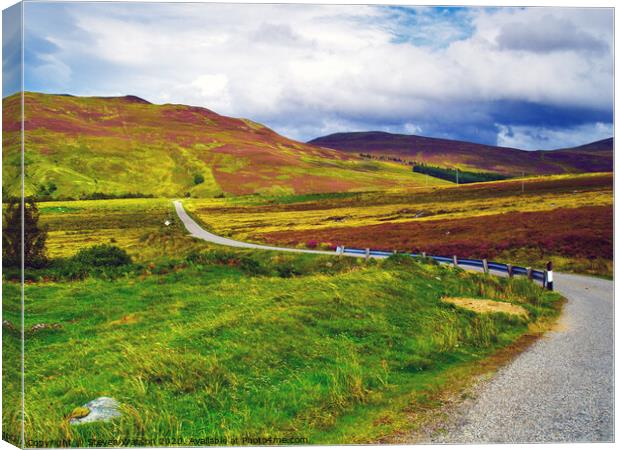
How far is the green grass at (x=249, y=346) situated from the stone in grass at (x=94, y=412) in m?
0.15

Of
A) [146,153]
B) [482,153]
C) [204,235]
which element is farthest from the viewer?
[204,235]

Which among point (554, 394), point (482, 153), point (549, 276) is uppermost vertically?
point (482, 153)

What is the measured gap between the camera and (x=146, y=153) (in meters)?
11.3

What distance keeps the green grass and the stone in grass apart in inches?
5.8

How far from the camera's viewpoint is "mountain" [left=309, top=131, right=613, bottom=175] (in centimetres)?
990

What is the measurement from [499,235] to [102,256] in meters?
9.09

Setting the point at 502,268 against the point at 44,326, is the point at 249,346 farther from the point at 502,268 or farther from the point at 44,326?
the point at 502,268

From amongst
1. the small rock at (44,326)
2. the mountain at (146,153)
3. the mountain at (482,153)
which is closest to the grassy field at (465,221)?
the mountain at (482,153)

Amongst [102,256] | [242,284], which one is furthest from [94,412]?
[242,284]

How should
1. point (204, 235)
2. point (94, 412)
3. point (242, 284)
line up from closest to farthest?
1. point (94, 412)
2. point (204, 235)
3. point (242, 284)

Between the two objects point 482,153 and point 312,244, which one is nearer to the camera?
point 482,153

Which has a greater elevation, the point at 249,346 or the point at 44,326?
the point at 44,326

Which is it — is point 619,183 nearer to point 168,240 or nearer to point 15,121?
point 168,240

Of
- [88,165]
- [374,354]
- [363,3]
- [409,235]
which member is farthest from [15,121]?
[409,235]
